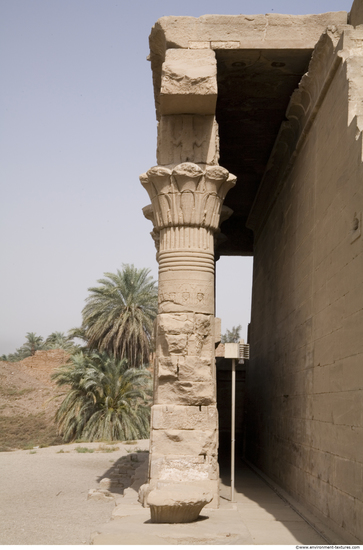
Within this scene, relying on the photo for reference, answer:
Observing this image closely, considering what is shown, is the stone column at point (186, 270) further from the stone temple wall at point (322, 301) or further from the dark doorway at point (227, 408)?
the dark doorway at point (227, 408)

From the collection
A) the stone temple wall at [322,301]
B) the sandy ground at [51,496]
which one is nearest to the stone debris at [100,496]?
the sandy ground at [51,496]

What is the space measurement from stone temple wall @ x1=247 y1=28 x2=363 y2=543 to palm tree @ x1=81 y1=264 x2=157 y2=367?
494 inches

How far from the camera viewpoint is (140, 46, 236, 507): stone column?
7.02 meters

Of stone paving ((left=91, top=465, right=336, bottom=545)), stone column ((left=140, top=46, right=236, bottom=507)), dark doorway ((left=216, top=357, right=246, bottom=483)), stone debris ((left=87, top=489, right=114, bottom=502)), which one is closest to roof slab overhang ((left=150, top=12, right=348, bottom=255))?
stone column ((left=140, top=46, right=236, bottom=507))

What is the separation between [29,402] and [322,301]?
24944mm

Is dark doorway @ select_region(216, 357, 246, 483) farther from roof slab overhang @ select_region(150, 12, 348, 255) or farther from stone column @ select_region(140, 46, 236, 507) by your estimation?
Answer: stone column @ select_region(140, 46, 236, 507)

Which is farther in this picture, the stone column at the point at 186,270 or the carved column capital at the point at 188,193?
the carved column capital at the point at 188,193

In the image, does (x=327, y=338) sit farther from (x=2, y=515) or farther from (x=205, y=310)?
(x=2, y=515)

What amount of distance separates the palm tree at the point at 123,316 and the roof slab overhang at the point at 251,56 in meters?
12.4

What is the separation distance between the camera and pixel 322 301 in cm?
658

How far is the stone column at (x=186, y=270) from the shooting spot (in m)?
7.02

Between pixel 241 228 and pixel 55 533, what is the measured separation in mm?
10126

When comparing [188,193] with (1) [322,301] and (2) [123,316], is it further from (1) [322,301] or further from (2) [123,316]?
(2) [123,316]

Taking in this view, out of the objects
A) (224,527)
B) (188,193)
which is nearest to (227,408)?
(188,193)
